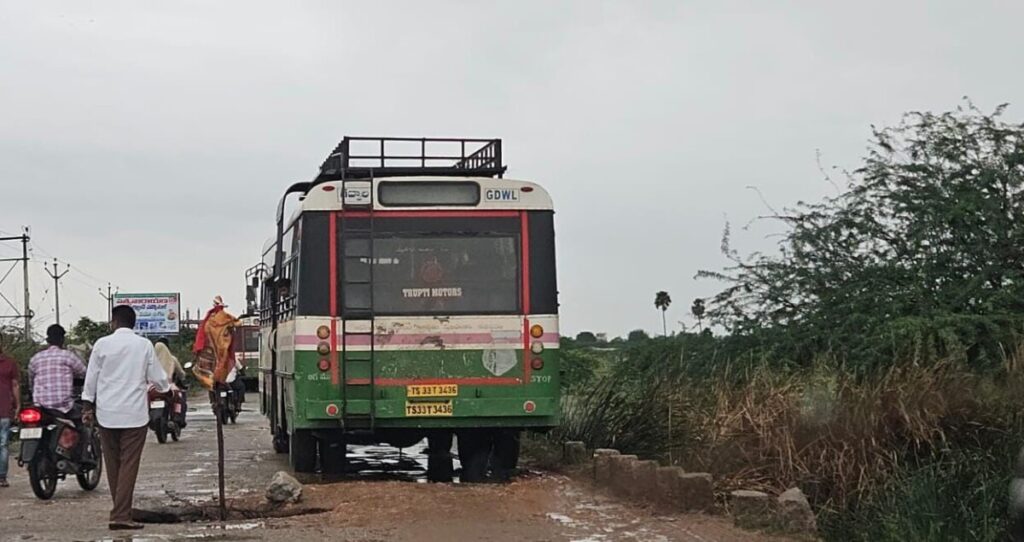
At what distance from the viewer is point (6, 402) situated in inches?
577

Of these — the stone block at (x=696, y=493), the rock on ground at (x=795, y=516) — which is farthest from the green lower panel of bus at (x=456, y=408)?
the rock on ground at (x=795, y=516)

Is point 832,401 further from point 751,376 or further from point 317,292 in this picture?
point 317,292

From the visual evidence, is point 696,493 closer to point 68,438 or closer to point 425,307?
point 425,307

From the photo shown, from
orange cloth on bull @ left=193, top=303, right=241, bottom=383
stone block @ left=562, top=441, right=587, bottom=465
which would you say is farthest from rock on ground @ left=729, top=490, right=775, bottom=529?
orange cloth on bull @ left=193, top=303, right=241, bottom=383

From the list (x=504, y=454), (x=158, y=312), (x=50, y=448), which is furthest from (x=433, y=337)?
(x=158, y=312)

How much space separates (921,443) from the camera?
37.4ft

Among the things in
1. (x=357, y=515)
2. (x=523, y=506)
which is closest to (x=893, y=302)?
(x=523, y=506)

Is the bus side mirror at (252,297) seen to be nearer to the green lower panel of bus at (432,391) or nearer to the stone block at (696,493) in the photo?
the green lower panel of bus at (432,391)

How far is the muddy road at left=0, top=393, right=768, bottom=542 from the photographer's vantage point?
10180 mm

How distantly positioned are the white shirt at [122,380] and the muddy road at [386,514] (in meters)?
0.90

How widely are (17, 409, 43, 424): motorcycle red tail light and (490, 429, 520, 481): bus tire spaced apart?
181 inches

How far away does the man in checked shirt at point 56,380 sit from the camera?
13273 millimetres

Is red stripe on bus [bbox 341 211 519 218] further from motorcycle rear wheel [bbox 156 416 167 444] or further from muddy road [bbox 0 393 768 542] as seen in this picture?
motorcycle rear wheel [bbox 156 416 167 444]

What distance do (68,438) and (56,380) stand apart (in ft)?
1.95
